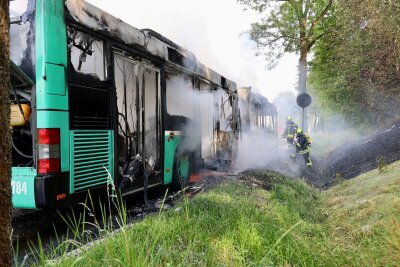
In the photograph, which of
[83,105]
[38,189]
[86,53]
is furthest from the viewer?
[86,53]

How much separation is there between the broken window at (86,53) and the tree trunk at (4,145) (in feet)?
9.30

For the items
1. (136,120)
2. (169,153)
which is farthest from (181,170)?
(136,120)

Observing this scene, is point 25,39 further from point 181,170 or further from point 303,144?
point 303,144

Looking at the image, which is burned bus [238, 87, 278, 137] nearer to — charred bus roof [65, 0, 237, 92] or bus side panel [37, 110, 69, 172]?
charred bus roof [65, 0, 237, 92]

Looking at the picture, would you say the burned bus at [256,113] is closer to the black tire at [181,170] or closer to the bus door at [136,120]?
the black tire at [181,170]

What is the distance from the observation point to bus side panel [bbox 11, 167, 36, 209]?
4047 mm

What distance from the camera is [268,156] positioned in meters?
17.9

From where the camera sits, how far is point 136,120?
5.73m

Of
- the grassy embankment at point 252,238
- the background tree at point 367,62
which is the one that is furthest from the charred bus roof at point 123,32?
the background tree at point 367,62

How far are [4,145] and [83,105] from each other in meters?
3.00

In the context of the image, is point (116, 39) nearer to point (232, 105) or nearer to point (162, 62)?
point (162, 62)

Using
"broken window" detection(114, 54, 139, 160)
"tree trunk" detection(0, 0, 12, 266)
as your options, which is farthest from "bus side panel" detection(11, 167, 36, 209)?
"tree trunk" detection(0, 0, 12, 266)

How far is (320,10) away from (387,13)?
9.16m

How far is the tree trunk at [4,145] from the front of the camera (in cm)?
162
